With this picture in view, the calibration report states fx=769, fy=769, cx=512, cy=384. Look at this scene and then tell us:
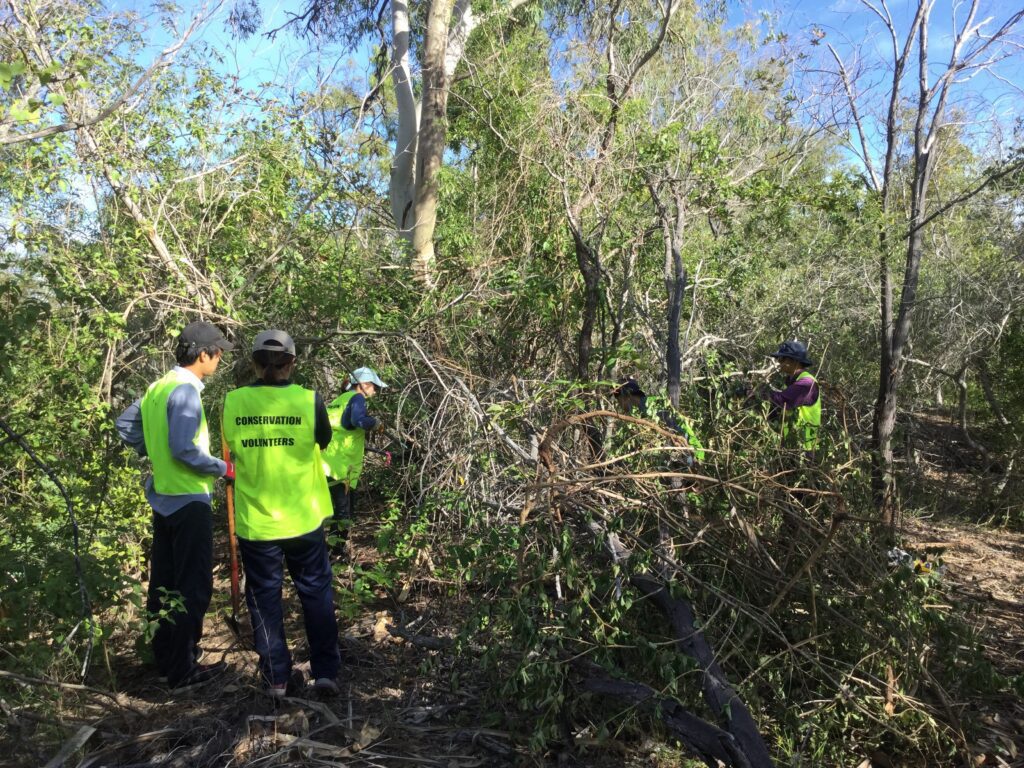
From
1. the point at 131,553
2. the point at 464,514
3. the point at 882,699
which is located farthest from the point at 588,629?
the point at 131,553

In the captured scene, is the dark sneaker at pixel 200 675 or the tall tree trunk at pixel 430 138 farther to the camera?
the tall tree trunk at pixel 430 138

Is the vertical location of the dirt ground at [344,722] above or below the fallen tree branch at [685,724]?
below

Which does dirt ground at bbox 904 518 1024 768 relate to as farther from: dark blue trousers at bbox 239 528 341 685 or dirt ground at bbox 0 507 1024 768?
dark blue trousers at bbox 239 528 341 685

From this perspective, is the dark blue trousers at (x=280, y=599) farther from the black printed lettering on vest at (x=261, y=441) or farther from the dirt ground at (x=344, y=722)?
the black printed lettering on vest at (x=261, y=441)

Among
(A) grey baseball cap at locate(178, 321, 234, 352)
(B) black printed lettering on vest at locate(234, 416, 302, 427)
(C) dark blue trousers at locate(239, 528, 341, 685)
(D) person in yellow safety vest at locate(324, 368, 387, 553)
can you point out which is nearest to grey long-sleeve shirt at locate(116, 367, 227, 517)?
(A) grey baseball cap at locate(178, 321, 234, 352)

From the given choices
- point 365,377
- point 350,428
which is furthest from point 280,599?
point 365,377

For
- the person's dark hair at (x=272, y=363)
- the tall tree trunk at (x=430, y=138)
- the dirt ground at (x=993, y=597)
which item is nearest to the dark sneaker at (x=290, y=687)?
the person's dark hair at (x=272, y=363)

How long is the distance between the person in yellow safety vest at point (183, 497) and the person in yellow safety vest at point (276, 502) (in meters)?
0.24

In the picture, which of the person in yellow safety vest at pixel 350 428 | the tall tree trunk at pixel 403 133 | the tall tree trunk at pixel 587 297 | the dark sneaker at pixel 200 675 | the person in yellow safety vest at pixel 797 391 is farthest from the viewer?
the tall tree trunk at pixel 403 133

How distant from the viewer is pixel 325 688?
3607 mm

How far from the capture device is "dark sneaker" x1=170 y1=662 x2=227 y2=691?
12.5 feet

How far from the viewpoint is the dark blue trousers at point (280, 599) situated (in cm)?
358

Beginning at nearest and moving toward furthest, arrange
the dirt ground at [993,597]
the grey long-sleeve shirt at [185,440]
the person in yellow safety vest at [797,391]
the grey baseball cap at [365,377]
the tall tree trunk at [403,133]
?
the dirt ground at [993,597] < the grey long-sleeve shirt at [185,440] < the person in yellow safety vest at [797,391] < the grey baseball cap at [365,377] < the tall tree trunk at [403,133]

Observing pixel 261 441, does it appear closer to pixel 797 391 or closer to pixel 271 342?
pixel 271 342
